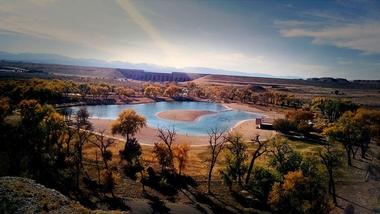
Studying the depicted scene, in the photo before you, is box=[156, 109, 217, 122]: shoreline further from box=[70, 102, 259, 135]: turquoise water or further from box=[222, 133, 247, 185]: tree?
box=[222, 133, 247, 185]: tree

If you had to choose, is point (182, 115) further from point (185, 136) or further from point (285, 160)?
point (285, 160)

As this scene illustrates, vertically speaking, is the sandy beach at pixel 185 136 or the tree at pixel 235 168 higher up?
the tree at pixel 235 168

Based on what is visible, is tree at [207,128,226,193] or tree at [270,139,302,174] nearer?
tree at [270,139,302,174]

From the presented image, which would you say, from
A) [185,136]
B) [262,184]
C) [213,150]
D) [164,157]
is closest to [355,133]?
[262,184]

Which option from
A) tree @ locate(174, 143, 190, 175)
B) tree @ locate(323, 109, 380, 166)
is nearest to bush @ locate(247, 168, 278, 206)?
tree @ locate(174, 143, 190, 175)

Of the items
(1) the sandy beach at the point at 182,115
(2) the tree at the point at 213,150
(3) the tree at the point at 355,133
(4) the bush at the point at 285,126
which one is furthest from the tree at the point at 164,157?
(1) the sandy beach at the point at 182,115

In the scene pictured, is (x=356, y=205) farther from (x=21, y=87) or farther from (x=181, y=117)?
(x=21, y=87)

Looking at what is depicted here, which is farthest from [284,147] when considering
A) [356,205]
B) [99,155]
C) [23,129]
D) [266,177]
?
[23,129]

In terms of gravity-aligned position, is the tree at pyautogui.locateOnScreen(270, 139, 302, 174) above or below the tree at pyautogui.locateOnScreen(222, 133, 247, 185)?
above

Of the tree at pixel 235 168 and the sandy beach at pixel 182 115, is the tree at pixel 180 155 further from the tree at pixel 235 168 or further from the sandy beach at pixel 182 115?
the sandy beach at pixel 182 115

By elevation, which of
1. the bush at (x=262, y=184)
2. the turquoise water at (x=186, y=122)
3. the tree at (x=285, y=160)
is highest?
the tree at (x=285, y=160)

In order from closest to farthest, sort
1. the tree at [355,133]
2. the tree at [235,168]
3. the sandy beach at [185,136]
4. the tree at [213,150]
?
the tree at [213,150] < the tree at [235,168] < the tree at [355,133] < the sandy beach at [185,136]
